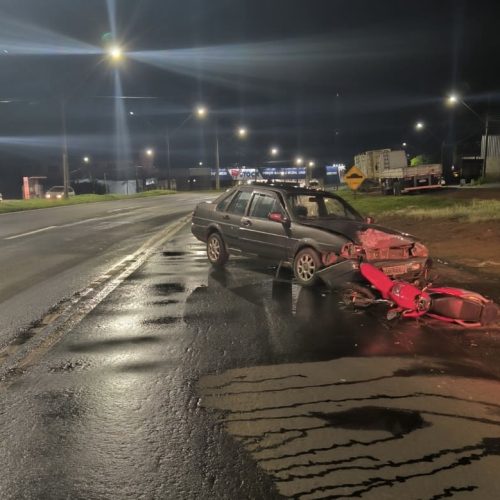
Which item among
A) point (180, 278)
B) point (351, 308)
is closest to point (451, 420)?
point (351, 308)

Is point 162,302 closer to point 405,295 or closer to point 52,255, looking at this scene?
point 405,295

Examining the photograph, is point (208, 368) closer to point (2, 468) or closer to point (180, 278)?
point (2, 468)

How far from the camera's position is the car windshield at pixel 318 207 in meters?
9.62

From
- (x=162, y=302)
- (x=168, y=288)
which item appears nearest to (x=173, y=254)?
(x=168, y=288)

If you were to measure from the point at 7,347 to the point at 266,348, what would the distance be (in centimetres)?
266

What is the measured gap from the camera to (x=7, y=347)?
18.9 feet

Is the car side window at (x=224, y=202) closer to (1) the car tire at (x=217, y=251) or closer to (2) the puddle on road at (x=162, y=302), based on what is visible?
(1) the car tire at (x=217, y=251)

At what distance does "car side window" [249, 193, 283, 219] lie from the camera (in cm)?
988

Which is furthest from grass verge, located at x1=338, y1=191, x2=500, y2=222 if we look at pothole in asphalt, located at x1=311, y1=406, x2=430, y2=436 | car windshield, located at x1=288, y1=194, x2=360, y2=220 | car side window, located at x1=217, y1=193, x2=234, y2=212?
pothole in asphalt, located at x1=311, y1=406, x2=430, y2=436

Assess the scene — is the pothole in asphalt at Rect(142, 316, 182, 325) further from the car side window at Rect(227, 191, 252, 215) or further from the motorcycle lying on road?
the car side window at Rect(227, 191, 252, 215)

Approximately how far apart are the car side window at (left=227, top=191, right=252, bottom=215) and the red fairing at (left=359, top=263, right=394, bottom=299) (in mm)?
3653

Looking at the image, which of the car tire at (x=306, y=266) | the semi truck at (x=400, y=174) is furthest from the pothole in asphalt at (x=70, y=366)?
the semi truck at (x=400, y=174)

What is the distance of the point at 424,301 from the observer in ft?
21.9

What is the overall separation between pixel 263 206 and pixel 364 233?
231 cm
